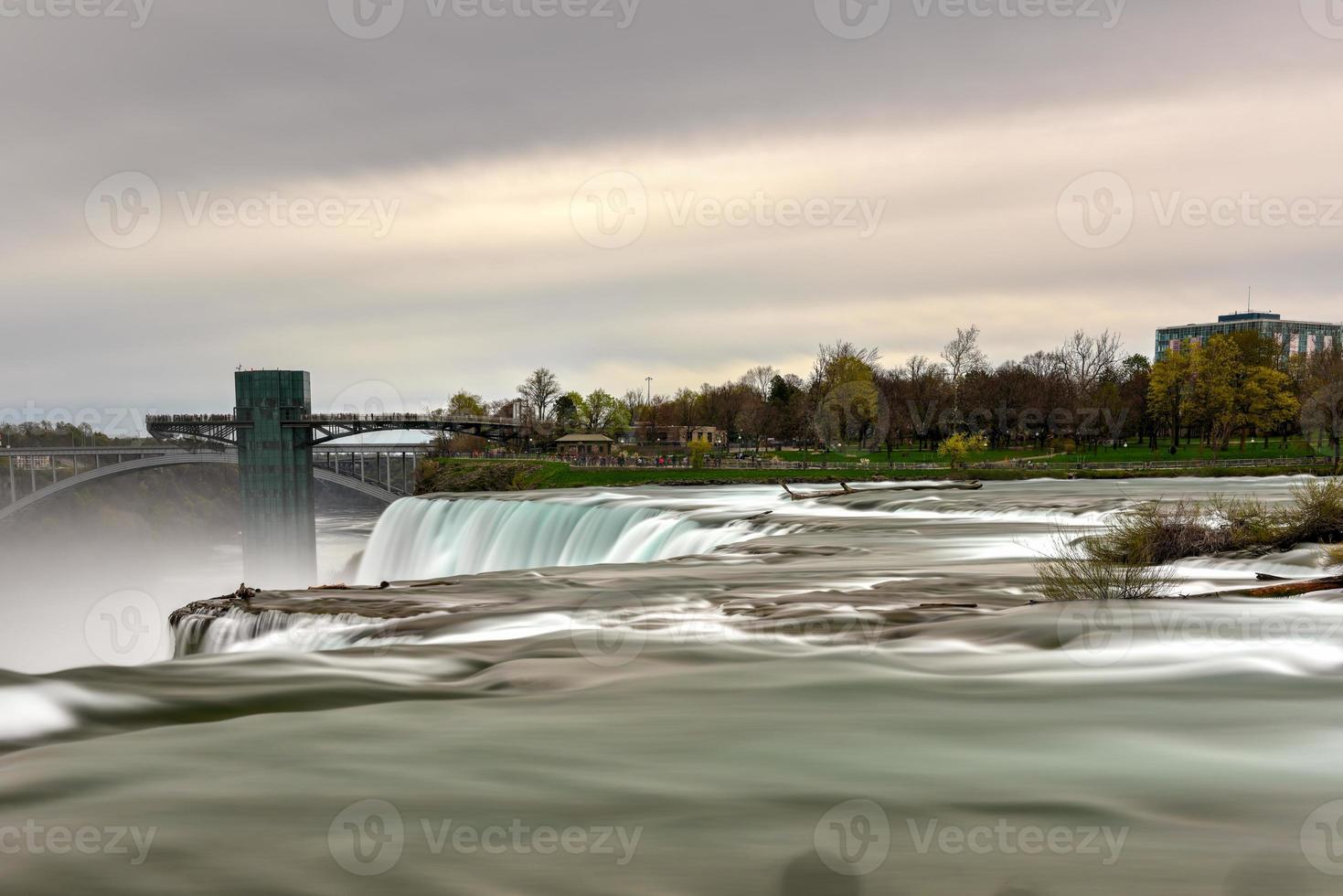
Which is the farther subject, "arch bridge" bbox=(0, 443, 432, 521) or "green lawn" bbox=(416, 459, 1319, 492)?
"arch bridge" bbox=(0, 443, 432, 521)

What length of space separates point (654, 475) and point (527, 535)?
3845cm

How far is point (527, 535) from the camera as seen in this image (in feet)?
113

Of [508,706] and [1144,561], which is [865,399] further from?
[508,706]

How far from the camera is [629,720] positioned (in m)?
7.71

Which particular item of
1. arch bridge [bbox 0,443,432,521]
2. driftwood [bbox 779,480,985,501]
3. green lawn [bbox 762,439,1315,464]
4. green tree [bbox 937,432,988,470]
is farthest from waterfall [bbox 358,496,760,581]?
green lawn [bbox 762,439,1315,464]

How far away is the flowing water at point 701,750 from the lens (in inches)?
196

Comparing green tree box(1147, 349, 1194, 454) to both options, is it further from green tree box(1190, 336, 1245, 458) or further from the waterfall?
the waterfall

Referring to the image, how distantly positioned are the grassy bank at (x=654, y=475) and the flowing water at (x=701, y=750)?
1738 inches

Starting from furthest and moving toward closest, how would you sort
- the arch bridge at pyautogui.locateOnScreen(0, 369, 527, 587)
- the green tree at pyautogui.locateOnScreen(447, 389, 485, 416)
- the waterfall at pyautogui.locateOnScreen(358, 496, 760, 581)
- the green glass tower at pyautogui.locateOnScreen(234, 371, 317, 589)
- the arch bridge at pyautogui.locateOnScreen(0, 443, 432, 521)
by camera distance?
the green tree at pyautogui.locateOnScreen(447, 389, 485, 416), the arch bridge at pyautogui.locateOnScreen(0, 443, 432, 521), the green glass tower at pyautogui.locateOnScreen(234, 371, 317, 589), the arch bridge at pyautogui.locateOnScreen(0, 369, 527, 587), the waterfall at pyautogui.locateOnScreen(358, 496, 760, 581)

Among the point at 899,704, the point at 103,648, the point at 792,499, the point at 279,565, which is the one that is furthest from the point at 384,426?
the point at 899,704

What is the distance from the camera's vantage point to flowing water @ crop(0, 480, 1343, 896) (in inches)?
196

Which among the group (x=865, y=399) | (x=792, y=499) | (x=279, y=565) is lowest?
(x=279, y=565)

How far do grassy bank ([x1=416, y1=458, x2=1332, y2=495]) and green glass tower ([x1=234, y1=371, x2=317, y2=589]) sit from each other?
1320 cm

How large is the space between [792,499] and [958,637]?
30082mm
